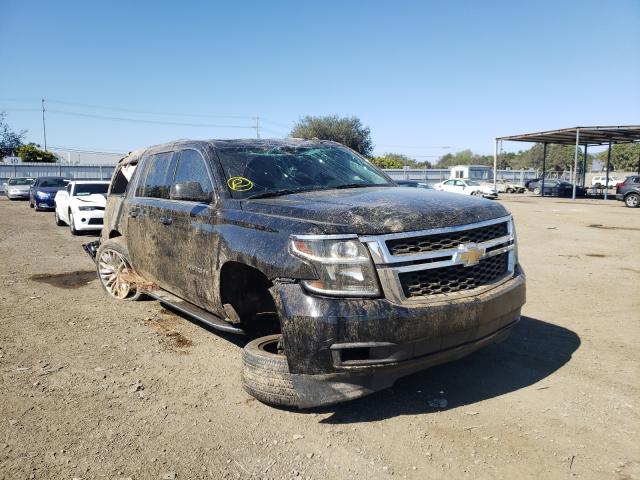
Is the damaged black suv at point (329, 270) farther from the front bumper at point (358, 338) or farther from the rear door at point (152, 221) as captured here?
the rear door at point (152, 221)

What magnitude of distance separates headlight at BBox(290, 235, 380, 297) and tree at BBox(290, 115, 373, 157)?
150 ft

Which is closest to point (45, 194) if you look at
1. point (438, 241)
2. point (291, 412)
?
point (291, 412)

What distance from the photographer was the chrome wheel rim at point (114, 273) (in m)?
6.02

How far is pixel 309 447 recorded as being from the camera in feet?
9.71

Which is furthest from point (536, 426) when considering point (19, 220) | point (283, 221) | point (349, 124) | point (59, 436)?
point (349, 124)

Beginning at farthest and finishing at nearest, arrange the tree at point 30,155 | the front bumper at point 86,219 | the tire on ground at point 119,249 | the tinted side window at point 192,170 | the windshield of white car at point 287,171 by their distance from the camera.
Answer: the tree at point 30,155, the front bumper at point 86,219, the tire on ground at point 119,249, the tinted side window at point 192,170, the windshield of white car at point 287,171

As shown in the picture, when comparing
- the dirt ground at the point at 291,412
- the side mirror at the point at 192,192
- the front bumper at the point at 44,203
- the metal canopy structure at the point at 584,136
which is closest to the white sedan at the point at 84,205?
the front bumper at the point at 44,203

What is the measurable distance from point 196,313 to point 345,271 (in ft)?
5.79

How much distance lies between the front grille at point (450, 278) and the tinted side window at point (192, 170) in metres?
1.87

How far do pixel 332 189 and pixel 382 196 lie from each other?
1.97 feet

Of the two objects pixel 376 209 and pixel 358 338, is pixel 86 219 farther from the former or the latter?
pixel 358 338

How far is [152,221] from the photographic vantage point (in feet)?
16.0

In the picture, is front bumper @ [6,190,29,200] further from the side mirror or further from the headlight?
the headlight

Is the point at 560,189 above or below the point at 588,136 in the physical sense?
below
